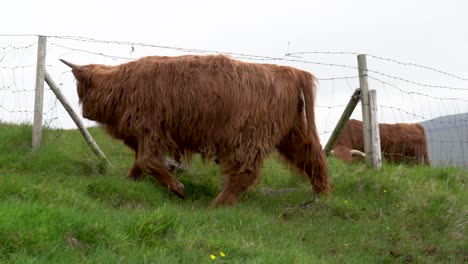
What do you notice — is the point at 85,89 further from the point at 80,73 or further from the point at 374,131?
the point at 374,131

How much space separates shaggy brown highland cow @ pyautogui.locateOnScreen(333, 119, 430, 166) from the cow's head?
19.3 ft

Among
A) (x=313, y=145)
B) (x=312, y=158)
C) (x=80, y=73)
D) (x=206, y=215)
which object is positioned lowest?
(x=206, y=215)

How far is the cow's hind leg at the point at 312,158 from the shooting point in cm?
838

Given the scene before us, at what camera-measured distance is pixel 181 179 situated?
8.61 metres

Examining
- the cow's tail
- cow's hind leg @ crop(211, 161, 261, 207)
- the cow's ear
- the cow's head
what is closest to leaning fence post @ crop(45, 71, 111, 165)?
the cow's head

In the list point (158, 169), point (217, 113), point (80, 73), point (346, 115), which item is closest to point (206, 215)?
point (158, 169)

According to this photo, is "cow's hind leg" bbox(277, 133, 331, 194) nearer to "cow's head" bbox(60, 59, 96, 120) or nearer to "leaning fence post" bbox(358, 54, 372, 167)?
"leaning fence post" bbox(358, 54, 372, 167)

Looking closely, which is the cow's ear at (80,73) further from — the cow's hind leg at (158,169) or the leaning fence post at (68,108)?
the cow's hind leg at (158,169)

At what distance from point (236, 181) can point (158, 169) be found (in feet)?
3.04

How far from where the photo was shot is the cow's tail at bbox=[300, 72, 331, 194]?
325 inches

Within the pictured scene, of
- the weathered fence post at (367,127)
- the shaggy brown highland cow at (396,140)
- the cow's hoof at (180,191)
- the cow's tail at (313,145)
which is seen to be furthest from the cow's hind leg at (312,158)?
the shaggy brown highland cow at (396,140)

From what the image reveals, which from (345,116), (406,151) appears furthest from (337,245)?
(406,151)

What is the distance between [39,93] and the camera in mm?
9086

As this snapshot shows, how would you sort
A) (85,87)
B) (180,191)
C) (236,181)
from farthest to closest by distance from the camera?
(85,87)
(180,191)
(236,181)
